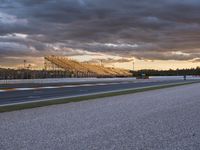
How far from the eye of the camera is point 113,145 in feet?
29.6

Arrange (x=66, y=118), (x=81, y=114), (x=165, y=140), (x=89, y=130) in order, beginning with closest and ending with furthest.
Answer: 1. (x=165, y=140)
2. (x=89, y=130)
3. (x=66, y=118)
4. (x=81, y=114)

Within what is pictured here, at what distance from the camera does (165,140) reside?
9773 mm

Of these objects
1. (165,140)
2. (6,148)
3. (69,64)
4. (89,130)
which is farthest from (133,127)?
(69,64)

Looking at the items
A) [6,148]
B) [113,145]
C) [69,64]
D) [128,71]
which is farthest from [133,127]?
[128,71]

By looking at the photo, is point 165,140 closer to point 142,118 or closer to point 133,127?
point 133,127

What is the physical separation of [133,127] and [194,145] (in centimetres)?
305

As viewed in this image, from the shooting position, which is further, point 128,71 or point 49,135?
point 128,71

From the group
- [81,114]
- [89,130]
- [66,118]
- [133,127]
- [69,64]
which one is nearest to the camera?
[89,130]

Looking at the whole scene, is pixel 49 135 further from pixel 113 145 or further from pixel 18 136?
pixel 113 145

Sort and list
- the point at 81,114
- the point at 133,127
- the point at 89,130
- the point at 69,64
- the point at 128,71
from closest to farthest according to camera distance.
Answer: the point at 89,130 → the point at 133,127 → the point at 81,114 → the point at 69,64 → the point at 128,71

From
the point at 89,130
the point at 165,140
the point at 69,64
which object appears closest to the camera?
the point at 165,140

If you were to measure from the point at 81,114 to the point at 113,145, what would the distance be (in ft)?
21.1

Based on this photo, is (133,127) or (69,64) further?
(69,64)

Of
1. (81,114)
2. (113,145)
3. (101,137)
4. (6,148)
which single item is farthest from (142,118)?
(6,148)
